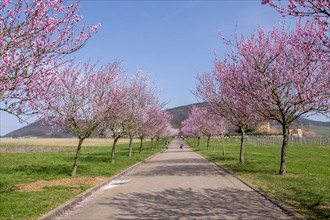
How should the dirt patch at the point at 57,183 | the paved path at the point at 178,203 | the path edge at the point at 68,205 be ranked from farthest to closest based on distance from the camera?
the dirt patch at the point at 57,183
the paved path at the point at 178,203
the path edge at the point at 68,205

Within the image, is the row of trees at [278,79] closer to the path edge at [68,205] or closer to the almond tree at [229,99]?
the almond tree at [229,99]

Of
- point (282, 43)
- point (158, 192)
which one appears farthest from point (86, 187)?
point (282, 43)

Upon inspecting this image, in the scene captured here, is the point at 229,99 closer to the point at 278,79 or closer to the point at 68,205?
the point at 278,79

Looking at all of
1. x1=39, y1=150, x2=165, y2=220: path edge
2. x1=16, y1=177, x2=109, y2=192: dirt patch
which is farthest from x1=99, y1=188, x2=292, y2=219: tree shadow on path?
x1=16, y1=177, x2=109, y2=192: dirt patch

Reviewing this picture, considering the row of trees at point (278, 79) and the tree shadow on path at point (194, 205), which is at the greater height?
the row of trees at point (278, 79)

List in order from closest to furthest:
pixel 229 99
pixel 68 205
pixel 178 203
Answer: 1. pixel 68 205
2. pixel 178 203
3. pixel 229 99

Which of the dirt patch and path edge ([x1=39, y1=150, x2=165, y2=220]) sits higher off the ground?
path edge ([x1=39, y1=150, x2=165, y2=220])

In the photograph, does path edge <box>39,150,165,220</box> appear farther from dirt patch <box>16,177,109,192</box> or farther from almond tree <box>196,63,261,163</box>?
almond tree <box>196,63,261,163</box>

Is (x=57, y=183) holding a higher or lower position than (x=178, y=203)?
lower

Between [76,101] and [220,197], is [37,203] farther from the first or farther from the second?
[76,101]

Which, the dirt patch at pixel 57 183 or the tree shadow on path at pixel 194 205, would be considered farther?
the dirt patch at pixel 57 183

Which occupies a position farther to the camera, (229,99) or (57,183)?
(229,99)

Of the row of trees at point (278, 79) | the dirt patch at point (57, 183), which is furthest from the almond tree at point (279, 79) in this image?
the dirt patch at point (57, 183)

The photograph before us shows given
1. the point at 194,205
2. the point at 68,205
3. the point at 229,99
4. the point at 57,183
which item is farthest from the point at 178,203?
the point at 229,99
